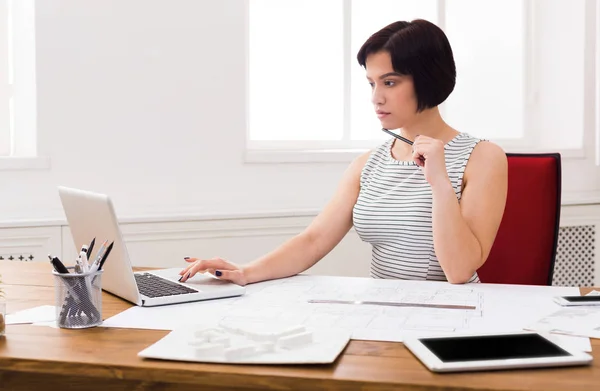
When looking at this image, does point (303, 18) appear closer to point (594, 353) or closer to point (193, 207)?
point (193, 207)

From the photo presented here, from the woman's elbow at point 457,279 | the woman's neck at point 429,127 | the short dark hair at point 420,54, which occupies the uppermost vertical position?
the short dark hair at point 420,54

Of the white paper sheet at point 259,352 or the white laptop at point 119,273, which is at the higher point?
the white laptop at point 119,273

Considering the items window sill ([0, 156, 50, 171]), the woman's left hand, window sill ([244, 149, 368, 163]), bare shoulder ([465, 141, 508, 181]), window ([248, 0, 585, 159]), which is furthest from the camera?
window ([248, 0, 585, 159])

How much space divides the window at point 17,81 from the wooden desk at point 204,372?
1853 mm

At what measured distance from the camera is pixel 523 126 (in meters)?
3.78

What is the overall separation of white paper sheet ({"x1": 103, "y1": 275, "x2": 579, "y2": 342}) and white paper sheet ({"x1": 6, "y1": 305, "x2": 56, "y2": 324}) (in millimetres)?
128

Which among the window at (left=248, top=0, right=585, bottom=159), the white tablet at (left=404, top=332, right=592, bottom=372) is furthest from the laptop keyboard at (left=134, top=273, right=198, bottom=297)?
the window at (left=248, top=0, right=585, bottom=159)

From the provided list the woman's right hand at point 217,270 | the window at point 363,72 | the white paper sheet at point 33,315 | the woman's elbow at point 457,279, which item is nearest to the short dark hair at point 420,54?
the woman's elbow at point 457,279

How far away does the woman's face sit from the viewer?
2082mm

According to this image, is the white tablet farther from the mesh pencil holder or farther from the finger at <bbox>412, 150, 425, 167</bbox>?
the finger at <bbox>412, 150, 425, 167</bbox>

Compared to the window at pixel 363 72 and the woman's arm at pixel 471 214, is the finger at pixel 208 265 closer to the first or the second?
the woman's arm at pixel 471 214

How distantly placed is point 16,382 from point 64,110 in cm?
193

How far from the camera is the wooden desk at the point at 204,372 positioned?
1.09m

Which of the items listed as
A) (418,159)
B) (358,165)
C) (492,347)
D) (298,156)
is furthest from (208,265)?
(298,156)
